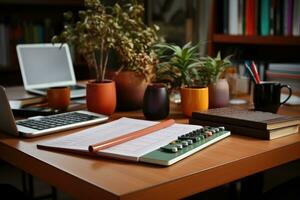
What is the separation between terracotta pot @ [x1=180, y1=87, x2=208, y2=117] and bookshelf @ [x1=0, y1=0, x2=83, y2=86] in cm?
187

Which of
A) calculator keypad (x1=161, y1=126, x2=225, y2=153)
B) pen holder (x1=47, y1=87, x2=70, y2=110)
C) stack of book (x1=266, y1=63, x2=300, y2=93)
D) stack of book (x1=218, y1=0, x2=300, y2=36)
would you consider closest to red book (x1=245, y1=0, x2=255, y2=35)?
stack of book (x1=218, y1=0, x2=300, y2=36)

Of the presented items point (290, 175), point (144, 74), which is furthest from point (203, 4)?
point (144, 74)

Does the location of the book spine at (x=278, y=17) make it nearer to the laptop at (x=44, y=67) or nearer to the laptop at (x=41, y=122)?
the laptop at (x=44, y=67)

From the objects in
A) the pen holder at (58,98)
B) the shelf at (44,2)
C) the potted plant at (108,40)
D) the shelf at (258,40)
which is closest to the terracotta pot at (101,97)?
the potted plant at (108,40)

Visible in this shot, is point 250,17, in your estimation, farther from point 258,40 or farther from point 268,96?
point 268,96

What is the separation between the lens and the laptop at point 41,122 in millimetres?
1094

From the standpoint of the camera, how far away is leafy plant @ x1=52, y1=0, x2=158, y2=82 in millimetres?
1291

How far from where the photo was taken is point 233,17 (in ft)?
8.18

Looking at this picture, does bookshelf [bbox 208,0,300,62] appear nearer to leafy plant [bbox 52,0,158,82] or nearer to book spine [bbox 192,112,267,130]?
leafy plant [bbox 52,0,158,82]

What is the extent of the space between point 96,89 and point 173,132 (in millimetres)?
354

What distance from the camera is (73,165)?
0.87 meters

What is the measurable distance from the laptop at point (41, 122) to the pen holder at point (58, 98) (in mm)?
139

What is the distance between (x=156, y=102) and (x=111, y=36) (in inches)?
9.4

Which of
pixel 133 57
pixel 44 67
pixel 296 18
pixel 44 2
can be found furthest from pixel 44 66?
pixel 296 18
